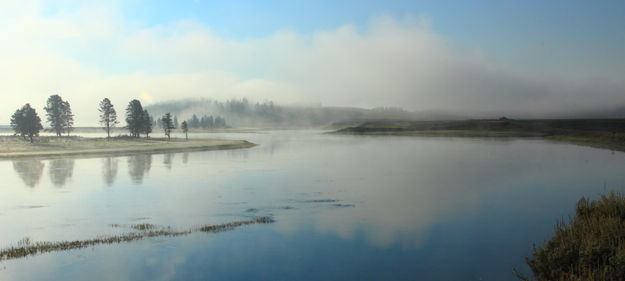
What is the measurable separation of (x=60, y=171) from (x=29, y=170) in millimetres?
4828

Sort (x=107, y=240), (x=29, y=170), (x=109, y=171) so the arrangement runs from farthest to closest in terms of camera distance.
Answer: (x=29, y=170)
(x=109, y=171)
(x=107, y=240)

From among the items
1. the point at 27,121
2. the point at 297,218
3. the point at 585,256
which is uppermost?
the point at 27,121

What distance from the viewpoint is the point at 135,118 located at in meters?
144

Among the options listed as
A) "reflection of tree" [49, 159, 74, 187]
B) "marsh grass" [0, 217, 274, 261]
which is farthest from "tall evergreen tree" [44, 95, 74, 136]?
"marsh grass" [0, 217, 274, 261]

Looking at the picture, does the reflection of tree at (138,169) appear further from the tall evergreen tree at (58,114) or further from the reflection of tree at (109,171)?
the tall evergreen tree at (58,114)

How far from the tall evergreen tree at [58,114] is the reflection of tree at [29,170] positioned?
69.2m

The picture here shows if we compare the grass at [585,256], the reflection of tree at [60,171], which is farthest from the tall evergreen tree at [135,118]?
the grass at [585,256]

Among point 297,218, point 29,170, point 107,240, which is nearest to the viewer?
point 107,240

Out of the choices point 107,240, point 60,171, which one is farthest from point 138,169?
point 107,240

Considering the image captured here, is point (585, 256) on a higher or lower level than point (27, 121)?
lower

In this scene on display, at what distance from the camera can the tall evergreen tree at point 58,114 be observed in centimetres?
13450

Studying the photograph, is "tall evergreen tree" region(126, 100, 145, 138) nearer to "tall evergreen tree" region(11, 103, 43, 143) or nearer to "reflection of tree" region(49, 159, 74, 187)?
"tall evergreen tree" region(11, 103, 43, 143)

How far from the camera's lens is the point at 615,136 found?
126 meters

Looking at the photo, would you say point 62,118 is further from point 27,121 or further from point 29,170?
point 29,170
